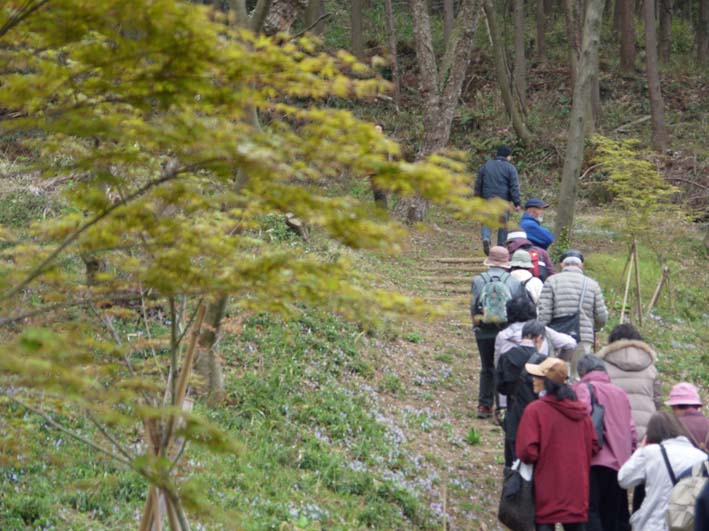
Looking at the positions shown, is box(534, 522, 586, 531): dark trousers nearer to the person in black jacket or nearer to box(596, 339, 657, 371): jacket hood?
the person in black jacket

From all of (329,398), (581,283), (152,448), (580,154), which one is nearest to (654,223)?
(580,154)

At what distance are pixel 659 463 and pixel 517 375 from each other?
6.29 ft

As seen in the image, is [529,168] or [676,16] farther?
[676,16]

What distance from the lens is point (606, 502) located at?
707cm

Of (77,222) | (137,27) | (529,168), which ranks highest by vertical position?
(137,27)

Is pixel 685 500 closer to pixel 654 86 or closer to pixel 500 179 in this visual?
pixel 500 179

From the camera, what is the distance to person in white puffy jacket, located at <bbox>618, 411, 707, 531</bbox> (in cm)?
587

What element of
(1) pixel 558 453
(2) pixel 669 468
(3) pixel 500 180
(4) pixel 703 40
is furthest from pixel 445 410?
(4) pixel 703 40

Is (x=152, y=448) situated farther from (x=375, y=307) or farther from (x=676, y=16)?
(x=676, y=16)

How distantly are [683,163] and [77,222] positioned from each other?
2711 cm

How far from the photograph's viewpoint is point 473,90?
35.6 m

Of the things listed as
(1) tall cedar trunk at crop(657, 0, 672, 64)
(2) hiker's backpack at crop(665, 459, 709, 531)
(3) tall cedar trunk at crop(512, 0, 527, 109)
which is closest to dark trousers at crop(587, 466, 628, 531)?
(2) hiker's backpack at crop(665, 459, 709, 531)

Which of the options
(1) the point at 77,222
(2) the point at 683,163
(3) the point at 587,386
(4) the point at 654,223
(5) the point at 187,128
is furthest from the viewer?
(2) the point at 683,163

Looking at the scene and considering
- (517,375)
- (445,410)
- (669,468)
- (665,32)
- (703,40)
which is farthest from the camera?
(665,32)
